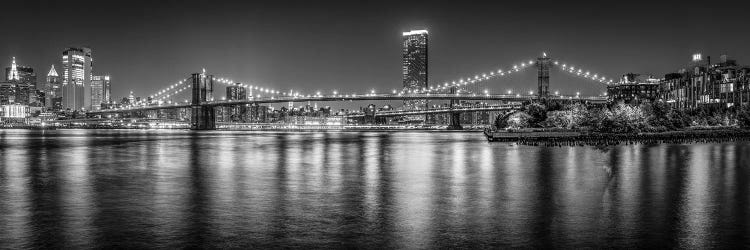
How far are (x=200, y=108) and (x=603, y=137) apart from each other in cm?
8786

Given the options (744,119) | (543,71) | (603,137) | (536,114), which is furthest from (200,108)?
(744,119)

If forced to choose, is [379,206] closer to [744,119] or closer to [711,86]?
[744,119]

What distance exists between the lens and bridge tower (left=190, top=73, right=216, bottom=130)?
129 m

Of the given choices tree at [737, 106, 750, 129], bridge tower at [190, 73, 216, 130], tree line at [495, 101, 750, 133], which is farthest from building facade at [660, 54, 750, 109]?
bridge tower at [190, 73, 216, 130]

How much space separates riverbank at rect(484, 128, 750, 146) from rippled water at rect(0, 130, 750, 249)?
2707 centimetres

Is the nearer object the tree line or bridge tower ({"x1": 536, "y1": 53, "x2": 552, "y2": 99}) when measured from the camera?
the tree line

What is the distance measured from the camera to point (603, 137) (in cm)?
6216

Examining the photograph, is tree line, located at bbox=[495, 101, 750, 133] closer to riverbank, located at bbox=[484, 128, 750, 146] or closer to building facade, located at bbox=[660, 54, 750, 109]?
riverbank, located at bbox=[484, 128, 750, 146]

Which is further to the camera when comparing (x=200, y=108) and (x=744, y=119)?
(x=200, y=108)

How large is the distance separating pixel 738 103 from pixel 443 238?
12945 centimetres

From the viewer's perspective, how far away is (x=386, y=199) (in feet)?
62.5

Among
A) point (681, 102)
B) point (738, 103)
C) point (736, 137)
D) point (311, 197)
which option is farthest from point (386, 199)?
point (681, 102)

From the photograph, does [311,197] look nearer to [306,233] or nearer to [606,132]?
[306,233]

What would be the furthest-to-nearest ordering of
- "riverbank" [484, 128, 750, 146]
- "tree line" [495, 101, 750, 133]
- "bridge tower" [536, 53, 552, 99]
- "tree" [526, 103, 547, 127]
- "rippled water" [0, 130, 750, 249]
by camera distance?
"bridge tower" [536, 53, 552, 99]
"tree" [526, 103, 547, 127]
"tree line" [495, 101, 750, 133]
"riverbank" [484, 128, 750, 146]
"rippled water" [0, 130, 750, 249]
